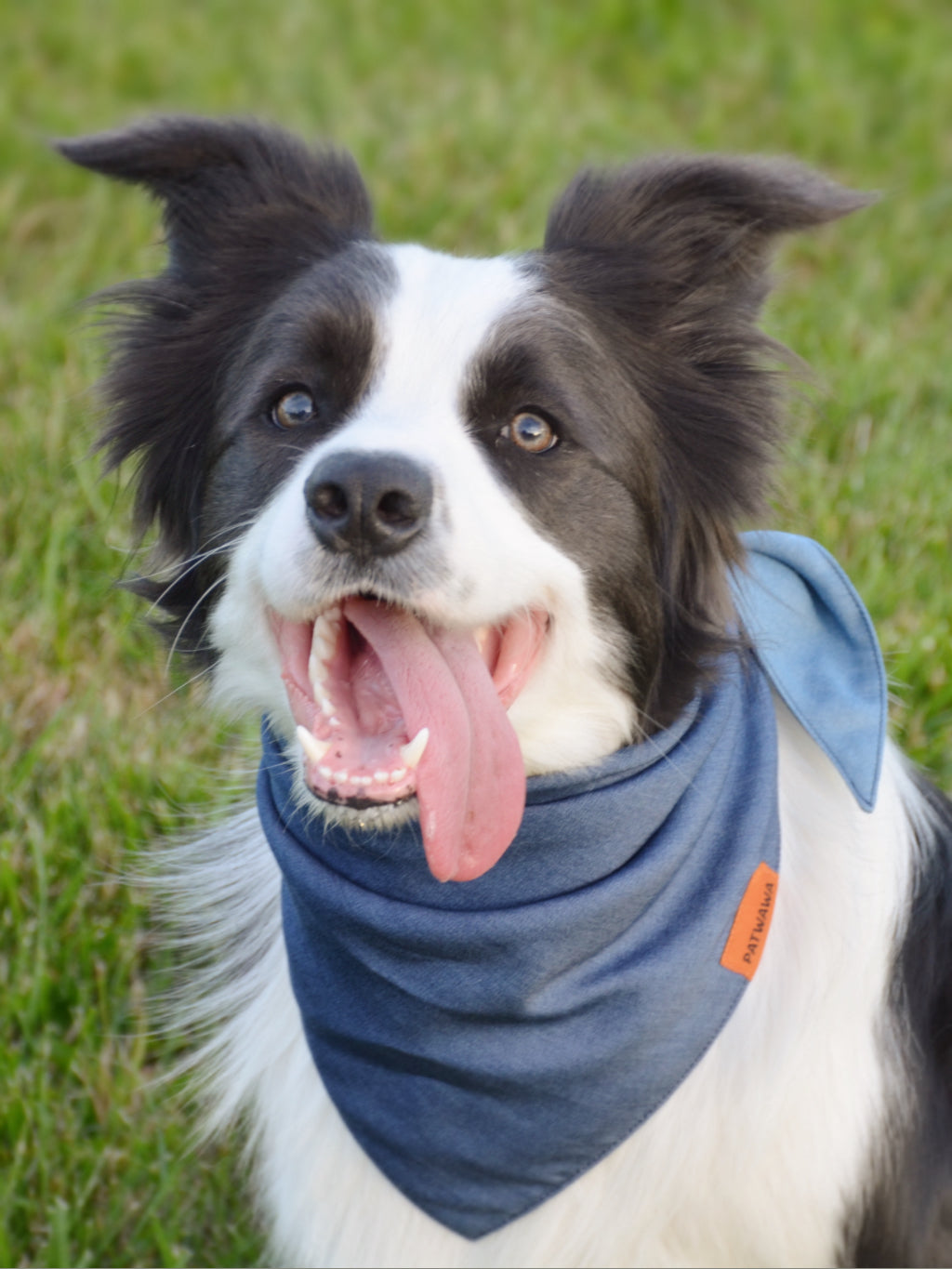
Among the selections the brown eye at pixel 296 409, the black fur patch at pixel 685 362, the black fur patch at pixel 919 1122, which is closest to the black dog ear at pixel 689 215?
the black fur patch at pixel 685 362

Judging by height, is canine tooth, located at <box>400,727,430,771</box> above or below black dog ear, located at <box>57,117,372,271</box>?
below

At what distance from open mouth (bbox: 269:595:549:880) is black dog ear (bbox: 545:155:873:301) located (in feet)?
2.83

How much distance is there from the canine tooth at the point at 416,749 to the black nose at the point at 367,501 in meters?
0.32

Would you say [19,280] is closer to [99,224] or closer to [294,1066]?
[99,224]

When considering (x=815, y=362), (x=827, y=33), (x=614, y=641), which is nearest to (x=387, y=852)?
(x=614, y=641)

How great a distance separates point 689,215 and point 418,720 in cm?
124

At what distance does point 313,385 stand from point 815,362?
3.44m

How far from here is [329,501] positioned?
2305 mm

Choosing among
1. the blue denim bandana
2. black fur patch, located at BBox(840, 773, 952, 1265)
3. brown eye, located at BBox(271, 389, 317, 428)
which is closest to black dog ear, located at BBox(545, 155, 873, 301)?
brown eye, located at BBox(271, 389, 317, 428)

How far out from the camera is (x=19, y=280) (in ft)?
21.8

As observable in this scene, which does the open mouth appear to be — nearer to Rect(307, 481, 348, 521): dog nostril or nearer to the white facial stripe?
the white facial stripe

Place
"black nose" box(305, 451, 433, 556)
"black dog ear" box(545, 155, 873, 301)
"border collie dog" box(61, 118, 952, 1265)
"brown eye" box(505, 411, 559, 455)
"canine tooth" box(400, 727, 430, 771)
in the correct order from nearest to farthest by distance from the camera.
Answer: "black nose" box(305, 451, 433, 556) → "canine tooth" box(400, 727, 430, 771) → "border collie dog" box(61, 118, 952, 1265) → "brown eye" box(505, 411, 559, 455) → "black dog ear" box(545, 155, 873, 301)

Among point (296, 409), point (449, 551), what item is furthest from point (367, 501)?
point (296, 409)

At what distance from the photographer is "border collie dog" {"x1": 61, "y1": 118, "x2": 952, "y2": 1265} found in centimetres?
253
